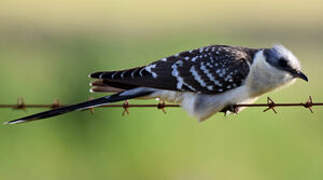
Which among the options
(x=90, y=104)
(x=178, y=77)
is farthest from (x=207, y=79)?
(x=90, y=104)

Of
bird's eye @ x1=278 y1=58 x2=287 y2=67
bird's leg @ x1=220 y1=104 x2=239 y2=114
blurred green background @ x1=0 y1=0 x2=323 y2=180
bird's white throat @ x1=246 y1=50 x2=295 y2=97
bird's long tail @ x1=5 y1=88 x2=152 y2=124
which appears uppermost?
bird's eye @ x1=278 y1=58 x2=287 y2=67

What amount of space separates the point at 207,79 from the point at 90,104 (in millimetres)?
1154

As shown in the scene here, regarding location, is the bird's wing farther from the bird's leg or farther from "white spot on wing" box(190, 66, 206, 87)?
the bird's leg

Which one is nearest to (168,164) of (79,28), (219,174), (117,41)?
(219,174)

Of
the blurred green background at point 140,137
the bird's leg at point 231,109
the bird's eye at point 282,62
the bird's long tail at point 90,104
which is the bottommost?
the blurred green background at point 140,137

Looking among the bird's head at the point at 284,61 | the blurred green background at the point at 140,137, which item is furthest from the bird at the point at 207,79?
the blurred green background at the point at 140,137

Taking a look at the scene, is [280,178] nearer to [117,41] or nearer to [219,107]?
[219,107]

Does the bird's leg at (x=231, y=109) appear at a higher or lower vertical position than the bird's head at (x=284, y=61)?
lower

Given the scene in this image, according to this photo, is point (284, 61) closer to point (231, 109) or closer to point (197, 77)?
point (231, 109)

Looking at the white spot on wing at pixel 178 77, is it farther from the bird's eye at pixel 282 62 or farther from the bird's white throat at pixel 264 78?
the bird's eye at pixel 282 62

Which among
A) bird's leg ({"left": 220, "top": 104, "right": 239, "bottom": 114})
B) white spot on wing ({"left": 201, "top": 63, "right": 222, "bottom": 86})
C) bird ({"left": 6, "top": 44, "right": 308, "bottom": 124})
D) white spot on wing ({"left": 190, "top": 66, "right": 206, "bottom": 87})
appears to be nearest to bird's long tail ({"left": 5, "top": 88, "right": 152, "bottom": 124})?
bird ({"left": 6, "top": 44, "right": 308, "bottom": 124})

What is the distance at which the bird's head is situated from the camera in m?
7.34

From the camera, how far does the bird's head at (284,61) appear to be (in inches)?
289

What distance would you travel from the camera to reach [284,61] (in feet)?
24.1
